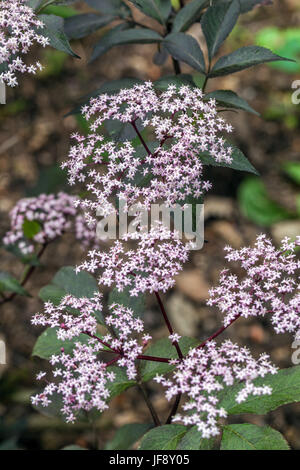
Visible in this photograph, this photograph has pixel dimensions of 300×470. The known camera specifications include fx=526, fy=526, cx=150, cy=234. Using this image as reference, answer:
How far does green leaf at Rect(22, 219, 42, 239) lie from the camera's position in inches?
104

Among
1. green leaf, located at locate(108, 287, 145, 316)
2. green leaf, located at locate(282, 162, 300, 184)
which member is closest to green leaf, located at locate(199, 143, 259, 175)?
green leaf, located at locate(108, 287, 145, 316)

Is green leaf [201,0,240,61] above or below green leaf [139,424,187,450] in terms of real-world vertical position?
above

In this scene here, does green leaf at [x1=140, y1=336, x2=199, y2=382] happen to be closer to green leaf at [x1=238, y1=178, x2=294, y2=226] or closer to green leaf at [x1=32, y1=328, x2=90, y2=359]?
green leaf at [x1=32, y1=328, x2=90, y2=359]

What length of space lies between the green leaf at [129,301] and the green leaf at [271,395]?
1.46 ft

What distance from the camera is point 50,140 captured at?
4586 mm

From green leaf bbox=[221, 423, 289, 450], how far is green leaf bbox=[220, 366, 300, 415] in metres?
0.05

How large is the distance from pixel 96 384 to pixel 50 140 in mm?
3403

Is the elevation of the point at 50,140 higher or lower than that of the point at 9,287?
higher

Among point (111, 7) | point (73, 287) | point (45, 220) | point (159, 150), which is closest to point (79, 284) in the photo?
point (73, 287)

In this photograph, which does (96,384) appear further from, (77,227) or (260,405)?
(77,227)

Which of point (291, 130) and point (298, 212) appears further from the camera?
point (291, 130)

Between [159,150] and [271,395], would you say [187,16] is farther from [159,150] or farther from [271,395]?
[271,395]
